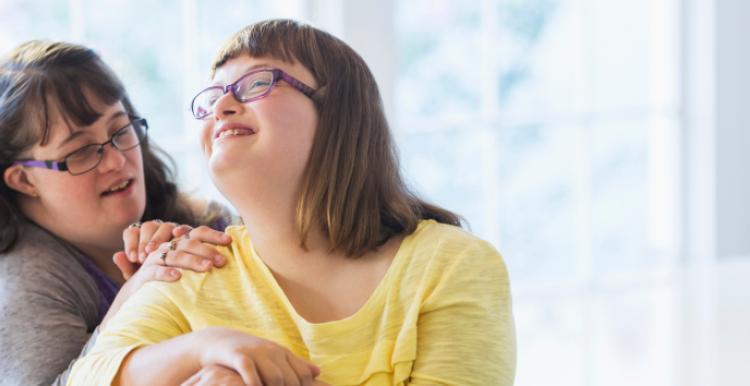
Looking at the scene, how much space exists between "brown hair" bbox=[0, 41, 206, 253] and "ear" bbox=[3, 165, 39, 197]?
0.02 m

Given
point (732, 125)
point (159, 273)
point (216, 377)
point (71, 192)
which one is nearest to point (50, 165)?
point (71, 192)

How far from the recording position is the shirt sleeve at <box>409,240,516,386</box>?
1.45 metres

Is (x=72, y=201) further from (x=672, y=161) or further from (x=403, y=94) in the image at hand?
(x=672, y=161)

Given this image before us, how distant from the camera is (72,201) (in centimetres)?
190

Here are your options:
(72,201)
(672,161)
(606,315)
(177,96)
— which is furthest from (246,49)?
(672,161)

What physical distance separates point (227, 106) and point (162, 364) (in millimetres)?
389

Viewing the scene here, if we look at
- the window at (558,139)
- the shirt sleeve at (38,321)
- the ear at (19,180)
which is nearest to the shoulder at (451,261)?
the shirt sleeve at (38,321)

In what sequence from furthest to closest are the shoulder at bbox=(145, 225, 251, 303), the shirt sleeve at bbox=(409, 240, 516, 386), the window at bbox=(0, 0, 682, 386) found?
1. the window at bbox=(0, 0, 682, 386)
2. the shoulder at bbox=(145, 225, 251, 303)
3. the shirt sleeve at bbox=(409, 240, 516, 386)

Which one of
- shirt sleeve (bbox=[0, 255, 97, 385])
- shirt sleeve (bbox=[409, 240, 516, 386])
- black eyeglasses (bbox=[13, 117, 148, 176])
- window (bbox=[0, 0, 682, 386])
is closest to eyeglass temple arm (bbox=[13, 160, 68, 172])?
black eyeglasses (bbox=[13, 117, 148, 176])

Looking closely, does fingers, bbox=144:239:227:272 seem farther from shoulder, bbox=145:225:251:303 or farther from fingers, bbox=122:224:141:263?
fingers, bbox=122:224:141:263

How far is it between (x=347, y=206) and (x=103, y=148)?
58cm

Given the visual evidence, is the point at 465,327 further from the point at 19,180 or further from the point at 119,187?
the point at 19,180

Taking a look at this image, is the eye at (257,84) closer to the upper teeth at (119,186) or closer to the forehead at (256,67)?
the forehead at (256,67)

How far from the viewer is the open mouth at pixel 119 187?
1930mm
